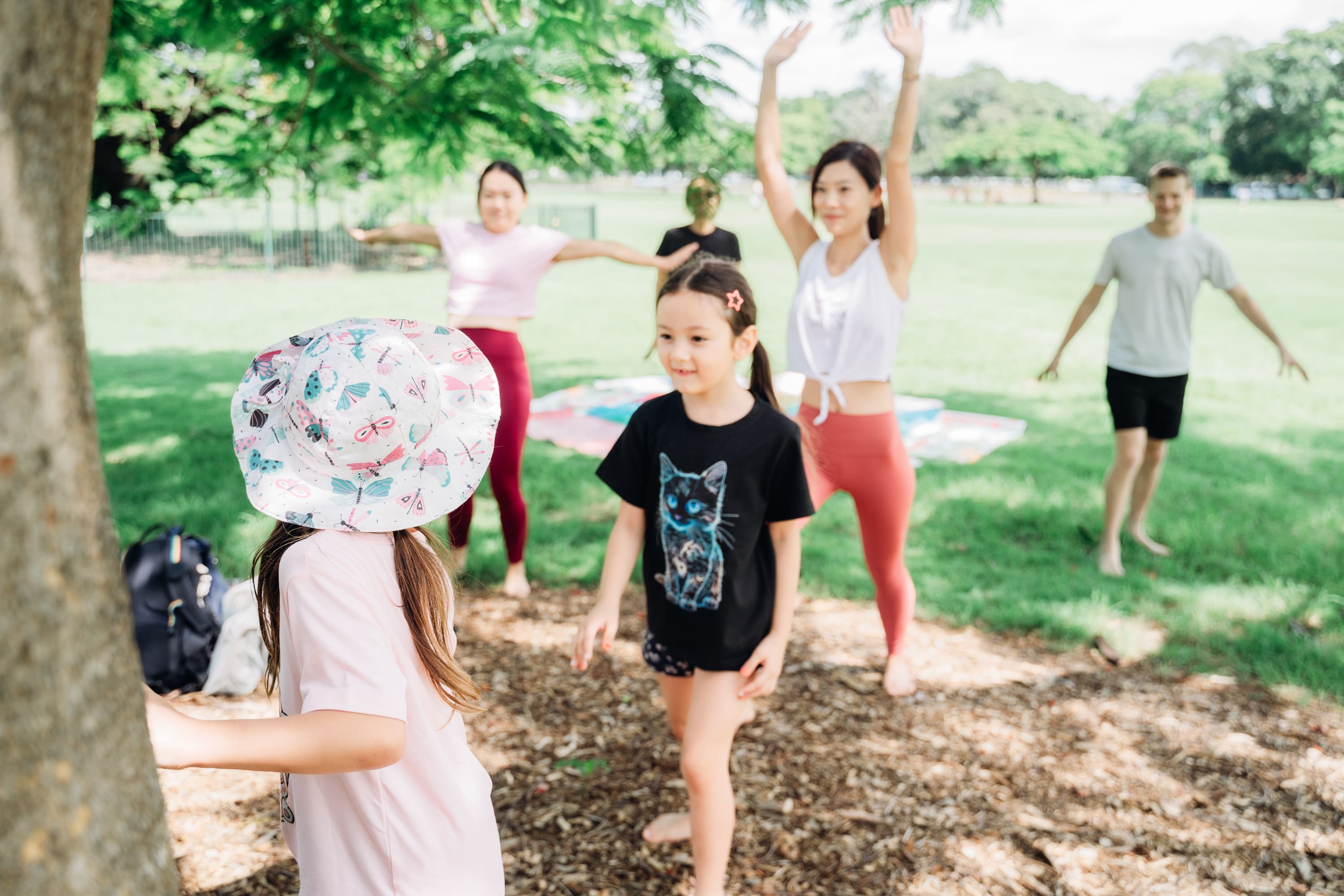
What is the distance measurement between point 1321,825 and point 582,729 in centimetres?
246

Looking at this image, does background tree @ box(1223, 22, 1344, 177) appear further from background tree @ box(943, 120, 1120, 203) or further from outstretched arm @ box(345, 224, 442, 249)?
outstretched arm @ box(345, 224, 442, 249)

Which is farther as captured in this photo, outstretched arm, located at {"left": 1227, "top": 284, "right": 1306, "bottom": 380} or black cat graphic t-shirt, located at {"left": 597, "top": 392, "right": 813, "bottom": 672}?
outstretched arm, located at {"left": 1227, "top": 284, "right": 1306, "bottom": 380}

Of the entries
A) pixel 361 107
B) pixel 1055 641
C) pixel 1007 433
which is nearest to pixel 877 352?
pixel 1055 641

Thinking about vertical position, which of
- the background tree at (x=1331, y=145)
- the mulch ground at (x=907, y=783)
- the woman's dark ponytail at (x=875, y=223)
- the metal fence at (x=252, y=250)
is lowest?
the mulch ground at (x=907, y=783)

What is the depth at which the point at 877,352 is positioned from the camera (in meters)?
3.92

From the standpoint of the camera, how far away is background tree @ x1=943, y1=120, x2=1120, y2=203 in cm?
8431

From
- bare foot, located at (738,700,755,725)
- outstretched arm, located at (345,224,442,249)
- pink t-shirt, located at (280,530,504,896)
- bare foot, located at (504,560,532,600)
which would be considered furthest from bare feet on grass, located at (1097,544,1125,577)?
pink t-shirt, located at (280,530,504,896)

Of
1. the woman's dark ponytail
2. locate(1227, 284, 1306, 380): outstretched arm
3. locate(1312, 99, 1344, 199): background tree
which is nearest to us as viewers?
the woman's dark ponytail

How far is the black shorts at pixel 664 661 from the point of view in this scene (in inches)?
112

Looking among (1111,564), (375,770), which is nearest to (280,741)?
(375,770)

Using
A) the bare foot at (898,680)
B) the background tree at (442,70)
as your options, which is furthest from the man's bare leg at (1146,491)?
the background tree at (442,70)

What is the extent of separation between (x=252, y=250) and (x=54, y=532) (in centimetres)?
2711

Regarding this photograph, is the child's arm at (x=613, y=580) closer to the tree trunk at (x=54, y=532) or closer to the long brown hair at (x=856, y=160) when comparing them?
the tree trunk at (x=54, y=532)

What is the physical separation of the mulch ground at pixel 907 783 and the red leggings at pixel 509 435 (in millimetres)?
677
